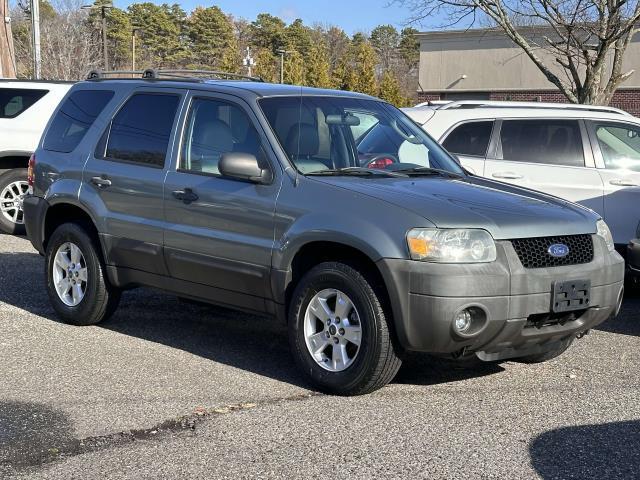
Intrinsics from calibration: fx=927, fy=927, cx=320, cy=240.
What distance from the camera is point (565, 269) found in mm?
5371

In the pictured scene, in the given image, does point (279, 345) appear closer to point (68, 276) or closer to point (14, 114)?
point (68, 276)

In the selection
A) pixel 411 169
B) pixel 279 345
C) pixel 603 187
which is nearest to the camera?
pixel 411 169

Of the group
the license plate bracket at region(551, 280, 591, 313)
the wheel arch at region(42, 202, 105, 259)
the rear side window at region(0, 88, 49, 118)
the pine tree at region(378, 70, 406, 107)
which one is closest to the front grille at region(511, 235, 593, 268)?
the license plate bracket at region(551, 280, 591, 313)

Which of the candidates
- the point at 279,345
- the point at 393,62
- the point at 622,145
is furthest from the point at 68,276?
the point at 393,62

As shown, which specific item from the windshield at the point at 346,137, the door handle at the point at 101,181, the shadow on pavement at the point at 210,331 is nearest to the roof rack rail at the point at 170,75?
the door handle at the point at 101,181

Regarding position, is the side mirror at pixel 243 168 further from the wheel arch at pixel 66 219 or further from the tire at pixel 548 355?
the tire at pixel 548 355

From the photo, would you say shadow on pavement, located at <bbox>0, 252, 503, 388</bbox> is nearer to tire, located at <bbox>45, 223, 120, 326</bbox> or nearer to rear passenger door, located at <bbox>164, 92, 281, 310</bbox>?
tire, located at <bbox>45, 223, 120, 326</bbox>

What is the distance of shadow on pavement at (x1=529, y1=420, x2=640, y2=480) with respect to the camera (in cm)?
430

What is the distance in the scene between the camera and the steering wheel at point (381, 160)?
614 centimetres

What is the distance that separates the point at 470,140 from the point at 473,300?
178 inches

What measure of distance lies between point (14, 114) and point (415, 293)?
29.0ft

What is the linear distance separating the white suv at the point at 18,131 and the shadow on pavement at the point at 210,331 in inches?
124

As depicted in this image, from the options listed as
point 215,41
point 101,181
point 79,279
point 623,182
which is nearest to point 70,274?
point 79,279

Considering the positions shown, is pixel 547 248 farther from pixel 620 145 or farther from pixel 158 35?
pixel 158 35
